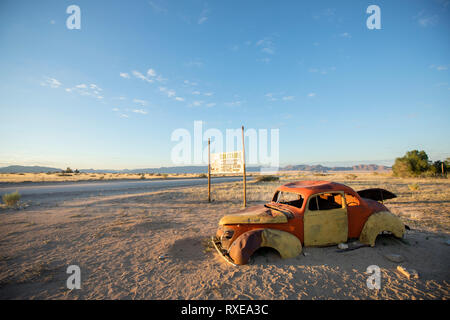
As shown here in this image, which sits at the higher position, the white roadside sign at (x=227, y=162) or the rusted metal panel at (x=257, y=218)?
the white roadside sign at (x=227, y=162)

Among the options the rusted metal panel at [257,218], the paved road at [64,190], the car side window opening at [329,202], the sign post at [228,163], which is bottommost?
the paved road at [64,190]

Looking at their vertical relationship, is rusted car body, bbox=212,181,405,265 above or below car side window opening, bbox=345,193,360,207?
below

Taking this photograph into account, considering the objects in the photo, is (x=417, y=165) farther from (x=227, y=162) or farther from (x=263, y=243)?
(x=263, y=243)

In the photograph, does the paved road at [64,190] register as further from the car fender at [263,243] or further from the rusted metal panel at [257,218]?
the car fender at [263,243]

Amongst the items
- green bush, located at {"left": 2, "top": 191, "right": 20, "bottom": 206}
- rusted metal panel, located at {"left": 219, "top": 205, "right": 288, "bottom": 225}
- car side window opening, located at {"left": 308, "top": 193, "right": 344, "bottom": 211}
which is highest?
car side window opening, located at {"left": 308, "top": 193, "right": 344, "bottom": 211}

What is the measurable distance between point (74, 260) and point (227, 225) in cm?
381

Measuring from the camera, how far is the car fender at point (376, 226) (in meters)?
4.65

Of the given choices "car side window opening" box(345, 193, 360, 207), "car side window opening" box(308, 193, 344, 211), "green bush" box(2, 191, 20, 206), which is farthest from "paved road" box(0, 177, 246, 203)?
"car side window opening" box(345, 193, 360, 207)

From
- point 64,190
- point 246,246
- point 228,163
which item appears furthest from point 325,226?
point 64,190

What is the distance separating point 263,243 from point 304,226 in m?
1.07

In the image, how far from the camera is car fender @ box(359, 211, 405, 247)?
15.3 feet

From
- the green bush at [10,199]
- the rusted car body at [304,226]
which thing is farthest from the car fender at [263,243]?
the green bush at [10,199]

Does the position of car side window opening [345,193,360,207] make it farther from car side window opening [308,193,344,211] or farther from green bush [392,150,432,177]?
green bush [392,150,432,177]
